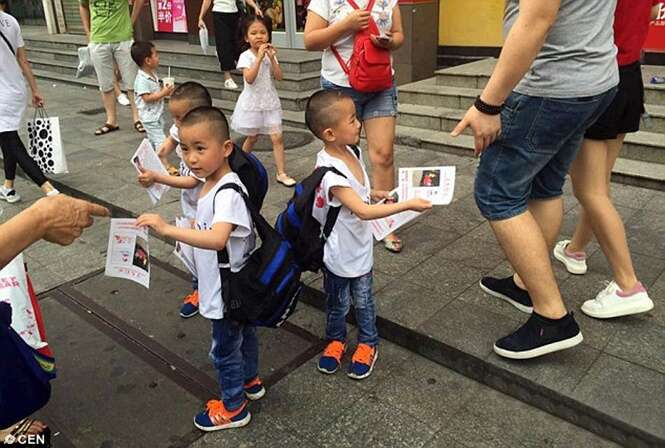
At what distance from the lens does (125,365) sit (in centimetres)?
308

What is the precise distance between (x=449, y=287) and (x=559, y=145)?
1191 millimetres

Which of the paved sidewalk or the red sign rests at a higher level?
the red sign

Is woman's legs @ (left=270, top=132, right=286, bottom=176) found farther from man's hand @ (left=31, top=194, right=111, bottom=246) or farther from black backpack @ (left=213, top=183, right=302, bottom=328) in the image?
man's hand @ (left=31, top=194, right=111, bottom=246)

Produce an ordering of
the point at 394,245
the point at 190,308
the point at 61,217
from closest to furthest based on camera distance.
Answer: the point at 61,217, the point at 190,308, the point at 394,245

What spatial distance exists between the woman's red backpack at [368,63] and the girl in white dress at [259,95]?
1.73 metres

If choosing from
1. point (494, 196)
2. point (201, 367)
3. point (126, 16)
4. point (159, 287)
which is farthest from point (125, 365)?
point (126, 16)

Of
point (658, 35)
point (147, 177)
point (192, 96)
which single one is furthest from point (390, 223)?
point (658, 35)

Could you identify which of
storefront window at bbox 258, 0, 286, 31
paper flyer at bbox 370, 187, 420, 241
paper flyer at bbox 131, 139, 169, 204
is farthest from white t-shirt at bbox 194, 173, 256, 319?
storefront window at bbox 258, 0, 286, 31

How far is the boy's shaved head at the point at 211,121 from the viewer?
2.27 meters

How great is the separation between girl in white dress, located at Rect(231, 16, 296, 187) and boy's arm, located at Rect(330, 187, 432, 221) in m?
2.82

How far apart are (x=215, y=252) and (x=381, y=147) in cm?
163

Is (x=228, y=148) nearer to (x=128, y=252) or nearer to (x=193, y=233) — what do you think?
(x=193, y=233)

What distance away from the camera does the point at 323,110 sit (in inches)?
100

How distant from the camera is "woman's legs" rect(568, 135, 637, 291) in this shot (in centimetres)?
285
